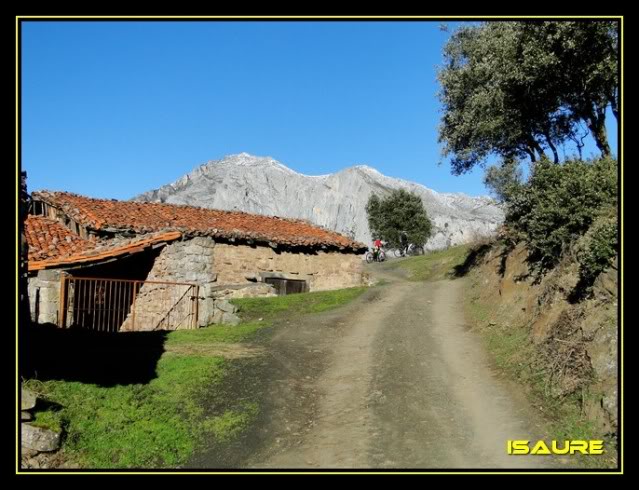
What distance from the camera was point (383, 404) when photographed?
10.0 m

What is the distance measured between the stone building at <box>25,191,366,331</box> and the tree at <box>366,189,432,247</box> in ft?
88.6

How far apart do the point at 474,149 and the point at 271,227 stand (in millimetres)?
11116

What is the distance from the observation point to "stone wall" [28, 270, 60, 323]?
15.1m

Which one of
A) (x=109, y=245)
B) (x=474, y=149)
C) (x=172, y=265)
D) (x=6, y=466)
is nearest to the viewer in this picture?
(x=6, y=466)

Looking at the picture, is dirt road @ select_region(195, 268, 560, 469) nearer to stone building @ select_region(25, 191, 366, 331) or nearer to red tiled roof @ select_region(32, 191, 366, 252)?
stone building @ select_region(25, 191, 366, 331)

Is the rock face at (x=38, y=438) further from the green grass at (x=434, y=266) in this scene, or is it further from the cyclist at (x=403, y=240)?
the cyclist at (x=403, y=240)

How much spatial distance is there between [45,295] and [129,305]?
12.1ft

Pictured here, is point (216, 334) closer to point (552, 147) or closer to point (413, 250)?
point (552, 147)

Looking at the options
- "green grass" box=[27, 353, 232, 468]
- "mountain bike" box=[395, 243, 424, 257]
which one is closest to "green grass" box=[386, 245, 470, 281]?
"mountain bike" box=[395, 243, 424, 257]

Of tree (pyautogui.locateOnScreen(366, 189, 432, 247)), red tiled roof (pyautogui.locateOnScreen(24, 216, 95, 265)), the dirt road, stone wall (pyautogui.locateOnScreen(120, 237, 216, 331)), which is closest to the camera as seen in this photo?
the dirt road

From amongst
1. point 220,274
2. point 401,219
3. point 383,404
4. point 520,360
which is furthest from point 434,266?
point 383,404

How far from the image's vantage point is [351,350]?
14156mm
